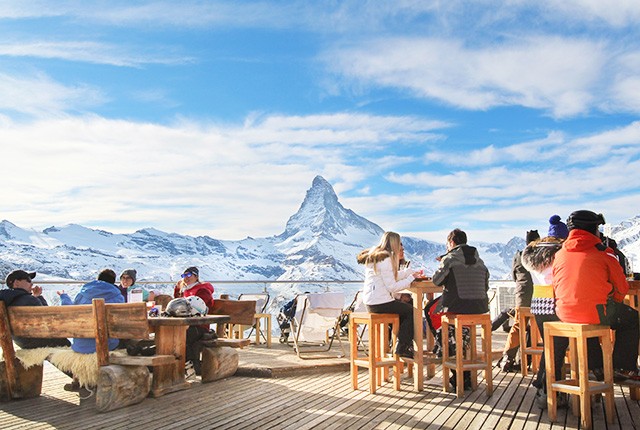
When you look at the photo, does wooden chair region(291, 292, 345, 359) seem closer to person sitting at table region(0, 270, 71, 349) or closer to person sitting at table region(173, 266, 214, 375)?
person sitting at table region(173, 266, 214, 375)

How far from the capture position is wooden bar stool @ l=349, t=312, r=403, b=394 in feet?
17.0

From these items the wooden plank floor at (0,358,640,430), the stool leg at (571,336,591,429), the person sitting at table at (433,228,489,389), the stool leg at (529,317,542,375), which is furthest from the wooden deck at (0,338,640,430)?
the person sitting at table at (433,228,489,389)

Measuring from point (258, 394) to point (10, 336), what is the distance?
214 cm

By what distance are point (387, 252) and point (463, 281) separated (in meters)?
0.71

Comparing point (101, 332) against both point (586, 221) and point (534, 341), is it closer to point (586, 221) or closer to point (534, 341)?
point (586, 221)

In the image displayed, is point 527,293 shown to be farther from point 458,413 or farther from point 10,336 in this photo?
point 10,336

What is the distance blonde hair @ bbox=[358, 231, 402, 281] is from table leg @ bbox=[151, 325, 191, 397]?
5.66ft

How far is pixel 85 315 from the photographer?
471 centimetres

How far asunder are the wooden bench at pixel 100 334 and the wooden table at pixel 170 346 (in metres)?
0.19

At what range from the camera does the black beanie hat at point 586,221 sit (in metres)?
4.22

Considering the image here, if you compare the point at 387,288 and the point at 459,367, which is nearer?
the point at 459,367

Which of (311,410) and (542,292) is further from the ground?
(542,292)

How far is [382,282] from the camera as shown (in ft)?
17.8

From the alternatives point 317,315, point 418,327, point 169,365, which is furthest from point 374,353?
point 317,315
